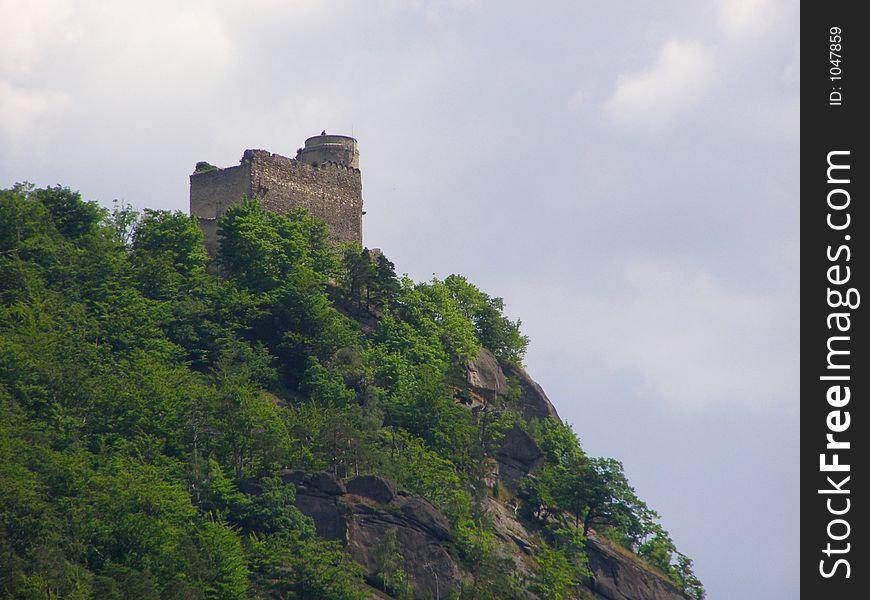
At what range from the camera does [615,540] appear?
7994 cm

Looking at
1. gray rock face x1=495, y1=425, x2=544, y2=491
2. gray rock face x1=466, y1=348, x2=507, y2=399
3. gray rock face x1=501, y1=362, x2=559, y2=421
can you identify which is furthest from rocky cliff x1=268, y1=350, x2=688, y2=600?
gray rock face x1=501, y1=362, x2=559, y2=421

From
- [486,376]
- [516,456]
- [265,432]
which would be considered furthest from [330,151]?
[265,432]

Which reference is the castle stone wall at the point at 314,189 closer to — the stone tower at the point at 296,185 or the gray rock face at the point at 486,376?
the stone tower at the point at 296,185

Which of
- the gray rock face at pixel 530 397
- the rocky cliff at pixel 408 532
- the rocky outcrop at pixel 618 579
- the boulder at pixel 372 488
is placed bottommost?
the rocky outcrop at pixel 618 579

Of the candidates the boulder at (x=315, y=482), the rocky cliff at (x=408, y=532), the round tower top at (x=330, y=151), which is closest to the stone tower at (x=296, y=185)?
the round tower top at (x=330, y=151)

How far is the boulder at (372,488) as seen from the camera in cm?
6462

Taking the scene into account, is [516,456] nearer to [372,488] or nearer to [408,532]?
[372,488]

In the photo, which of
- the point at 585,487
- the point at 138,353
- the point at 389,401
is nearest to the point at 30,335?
the point at 138,353

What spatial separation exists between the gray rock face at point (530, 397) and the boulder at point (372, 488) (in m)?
18.1

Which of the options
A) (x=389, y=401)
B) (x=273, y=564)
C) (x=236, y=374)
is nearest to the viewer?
(x=273, y=564)

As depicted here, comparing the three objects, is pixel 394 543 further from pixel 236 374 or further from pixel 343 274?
pixel 343 274

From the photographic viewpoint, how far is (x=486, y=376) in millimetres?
80688

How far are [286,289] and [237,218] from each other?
4.78 metres

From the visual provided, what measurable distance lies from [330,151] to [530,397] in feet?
51.6
